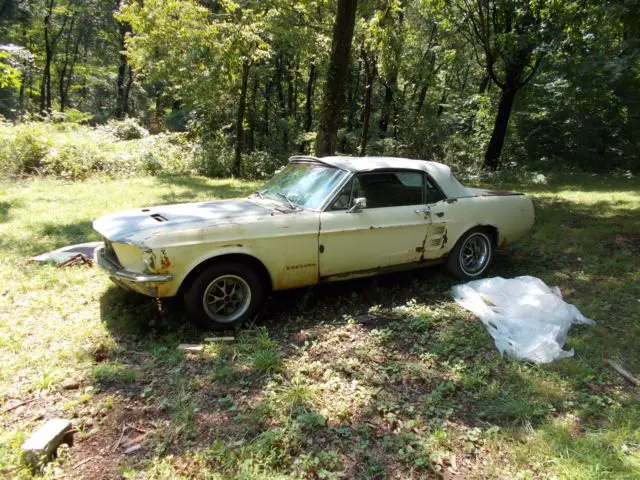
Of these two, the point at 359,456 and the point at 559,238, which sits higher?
the point at 559,238

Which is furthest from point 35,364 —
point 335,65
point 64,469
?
point 335,65

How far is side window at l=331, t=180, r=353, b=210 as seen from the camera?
4.50 metres

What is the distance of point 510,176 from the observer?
1387 cm

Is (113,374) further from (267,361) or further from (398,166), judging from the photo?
(398,166)

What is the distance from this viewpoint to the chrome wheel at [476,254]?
5.51 meters

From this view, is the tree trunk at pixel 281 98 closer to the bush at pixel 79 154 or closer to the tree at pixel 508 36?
the bush at pixel 79 154

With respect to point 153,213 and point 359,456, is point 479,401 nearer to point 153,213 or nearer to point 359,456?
point 359,456

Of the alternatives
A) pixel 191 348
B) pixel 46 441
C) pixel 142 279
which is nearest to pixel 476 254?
pixel 191 348

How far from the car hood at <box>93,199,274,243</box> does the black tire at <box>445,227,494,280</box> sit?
2426 millimetres

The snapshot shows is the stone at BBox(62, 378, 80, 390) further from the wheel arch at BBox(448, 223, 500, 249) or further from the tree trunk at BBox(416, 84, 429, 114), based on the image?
the tree trunk at BBox(416, 84, 429, 114)

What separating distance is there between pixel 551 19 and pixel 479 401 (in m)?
10.1

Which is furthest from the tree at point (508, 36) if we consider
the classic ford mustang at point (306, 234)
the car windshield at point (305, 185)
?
the car windshield at point (305, 185)

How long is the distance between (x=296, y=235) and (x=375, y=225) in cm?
95

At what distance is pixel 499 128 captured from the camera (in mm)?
14570
